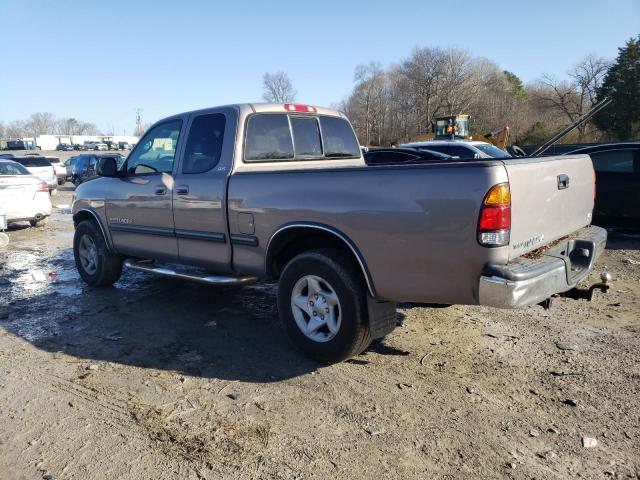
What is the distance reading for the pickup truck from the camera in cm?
324

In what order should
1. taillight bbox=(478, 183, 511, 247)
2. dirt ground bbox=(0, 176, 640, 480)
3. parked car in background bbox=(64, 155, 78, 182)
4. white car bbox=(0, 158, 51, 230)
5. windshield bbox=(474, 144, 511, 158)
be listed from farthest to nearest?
parked car in background bbox=(64, 155, 78, 182)
windshield bbox=(474, 144, 511, 158)
white car bbox=(0, 158, 51, 230)
taillight bbox=(478, 183, 511, 247)
dirt ground bbox=(0, 176, 640, 480)

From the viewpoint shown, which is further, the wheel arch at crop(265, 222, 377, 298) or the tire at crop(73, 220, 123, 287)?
the tire at crop(73, 220, 123, 287)

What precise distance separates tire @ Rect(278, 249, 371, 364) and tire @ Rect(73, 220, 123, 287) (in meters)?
3.21

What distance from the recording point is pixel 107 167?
5.89 m

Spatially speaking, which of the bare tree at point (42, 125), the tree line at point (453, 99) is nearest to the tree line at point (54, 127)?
the bare tree at point (42, 125)

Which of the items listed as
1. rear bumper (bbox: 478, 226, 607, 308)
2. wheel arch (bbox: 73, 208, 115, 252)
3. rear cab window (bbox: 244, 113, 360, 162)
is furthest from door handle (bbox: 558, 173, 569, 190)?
wheel arch (bbox: 73, 208, 115, 252)

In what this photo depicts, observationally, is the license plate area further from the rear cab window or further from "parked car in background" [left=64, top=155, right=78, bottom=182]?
"parked car in background" [left=64, top=155, right=78, bottom=182]

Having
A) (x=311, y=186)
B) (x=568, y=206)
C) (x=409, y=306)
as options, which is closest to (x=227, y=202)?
(x=311, y=186)

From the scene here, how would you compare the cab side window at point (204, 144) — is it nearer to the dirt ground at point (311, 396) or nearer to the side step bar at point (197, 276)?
the side step bar at point (197, 276)

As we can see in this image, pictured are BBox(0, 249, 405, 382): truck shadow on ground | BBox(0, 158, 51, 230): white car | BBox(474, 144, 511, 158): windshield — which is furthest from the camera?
BBox(474, 144, 511, 158): windshield

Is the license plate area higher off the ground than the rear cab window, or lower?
lower

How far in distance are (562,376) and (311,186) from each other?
2399 millimetres

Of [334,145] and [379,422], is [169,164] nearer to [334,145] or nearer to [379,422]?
[334,145]

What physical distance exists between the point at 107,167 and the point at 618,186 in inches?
315
